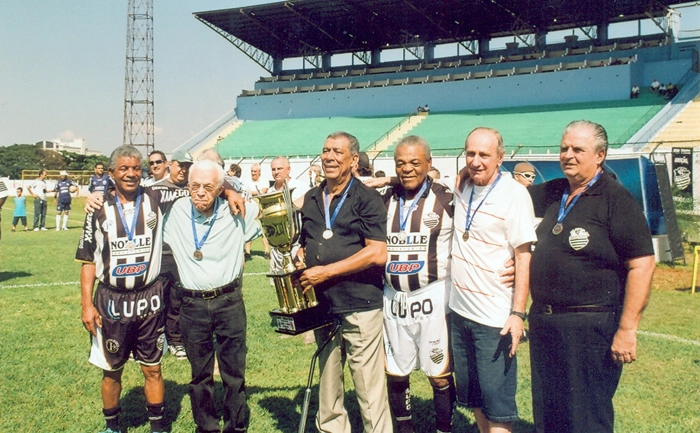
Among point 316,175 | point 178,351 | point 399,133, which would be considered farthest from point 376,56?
point 178,351

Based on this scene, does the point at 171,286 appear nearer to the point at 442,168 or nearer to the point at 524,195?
the point at 524,195

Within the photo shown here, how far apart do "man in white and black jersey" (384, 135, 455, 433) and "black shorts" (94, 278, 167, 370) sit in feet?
5.59

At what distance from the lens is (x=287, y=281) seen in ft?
12.0

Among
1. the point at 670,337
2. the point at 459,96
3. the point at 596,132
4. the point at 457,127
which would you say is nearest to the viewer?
the point at 596,132

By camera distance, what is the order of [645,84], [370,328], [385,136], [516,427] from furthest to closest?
[385,136], [645,84], [516,427], [370,328]

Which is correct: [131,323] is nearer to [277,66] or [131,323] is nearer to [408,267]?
[408,267]

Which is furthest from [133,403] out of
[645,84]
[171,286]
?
[645,84]

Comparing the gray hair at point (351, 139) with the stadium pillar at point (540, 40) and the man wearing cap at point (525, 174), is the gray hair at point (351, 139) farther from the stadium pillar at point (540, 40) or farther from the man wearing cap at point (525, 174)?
the stadium pillar at point (540, 40)

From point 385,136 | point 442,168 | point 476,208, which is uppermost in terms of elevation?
point 385,136

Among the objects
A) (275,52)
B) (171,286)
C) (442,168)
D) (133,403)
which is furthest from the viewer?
(275,52)

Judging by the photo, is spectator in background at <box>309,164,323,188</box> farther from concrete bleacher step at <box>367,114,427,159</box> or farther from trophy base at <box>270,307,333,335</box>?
concrete bleacher step at <box>367,114,427,159</box>

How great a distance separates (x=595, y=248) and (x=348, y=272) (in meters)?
1.41

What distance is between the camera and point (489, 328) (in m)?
3.43

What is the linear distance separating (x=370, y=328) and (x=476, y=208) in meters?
1.03
